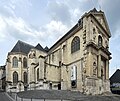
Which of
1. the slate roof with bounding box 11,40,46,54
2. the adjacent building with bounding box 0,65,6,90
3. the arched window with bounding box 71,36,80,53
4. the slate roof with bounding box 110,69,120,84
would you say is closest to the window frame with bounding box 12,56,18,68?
the slate roof with bounding box 11,40,46,54

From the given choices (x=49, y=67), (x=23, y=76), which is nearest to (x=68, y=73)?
(x=49, y=67)

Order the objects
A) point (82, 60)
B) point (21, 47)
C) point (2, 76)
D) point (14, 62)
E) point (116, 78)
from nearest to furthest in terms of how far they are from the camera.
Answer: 1. point (82, 60)
2. point (116, 78)
3. point (14, 62)
4. point (21, 47)
5. point (2, 76)

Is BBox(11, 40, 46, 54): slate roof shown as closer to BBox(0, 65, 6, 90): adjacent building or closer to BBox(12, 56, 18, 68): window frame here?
BBox(12, 56, 18, 68): window frame

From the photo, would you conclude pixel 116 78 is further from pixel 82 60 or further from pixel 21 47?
pixel 82 60

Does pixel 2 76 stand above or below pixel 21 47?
below

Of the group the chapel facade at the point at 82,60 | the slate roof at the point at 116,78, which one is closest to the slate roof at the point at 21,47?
the chapel facade at the point at 82,60

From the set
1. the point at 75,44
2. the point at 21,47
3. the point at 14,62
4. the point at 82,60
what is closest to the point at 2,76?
the point at 14,62

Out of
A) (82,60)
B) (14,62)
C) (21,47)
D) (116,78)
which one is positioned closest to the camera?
(82,60)

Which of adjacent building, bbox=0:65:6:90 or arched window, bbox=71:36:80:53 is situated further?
adjacent building, bbox=0:65:6:90

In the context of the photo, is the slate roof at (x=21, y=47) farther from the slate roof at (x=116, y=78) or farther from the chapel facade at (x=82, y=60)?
the slate roof at (x=116, y=78)

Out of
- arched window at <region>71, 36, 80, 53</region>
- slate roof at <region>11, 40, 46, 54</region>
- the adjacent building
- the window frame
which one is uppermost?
slate roof at <region>11, 40, 46, 54</region>

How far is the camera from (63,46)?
4869cm

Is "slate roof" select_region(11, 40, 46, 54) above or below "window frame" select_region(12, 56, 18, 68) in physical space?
above

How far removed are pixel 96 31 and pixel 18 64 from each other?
139ft
